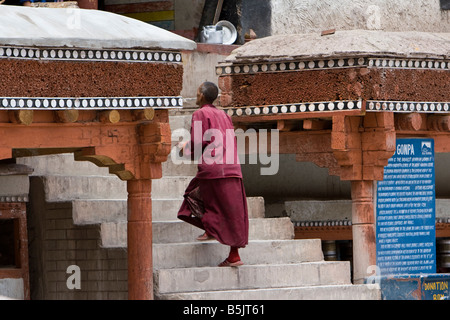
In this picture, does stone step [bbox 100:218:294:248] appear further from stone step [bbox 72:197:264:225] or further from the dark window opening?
the dark window opening

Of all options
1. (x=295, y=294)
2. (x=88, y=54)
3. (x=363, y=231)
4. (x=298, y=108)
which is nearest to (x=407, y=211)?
(x=363, y=231)

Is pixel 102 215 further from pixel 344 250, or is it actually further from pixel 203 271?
pixel 344 250

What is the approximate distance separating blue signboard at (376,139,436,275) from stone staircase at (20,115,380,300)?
0.69 m

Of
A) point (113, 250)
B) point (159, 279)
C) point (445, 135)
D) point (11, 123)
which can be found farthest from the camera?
point (445, 135)

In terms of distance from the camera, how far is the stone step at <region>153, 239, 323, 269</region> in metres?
10.3

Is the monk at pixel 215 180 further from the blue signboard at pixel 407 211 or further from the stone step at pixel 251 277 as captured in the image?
the blue signboard at pixel 407 211

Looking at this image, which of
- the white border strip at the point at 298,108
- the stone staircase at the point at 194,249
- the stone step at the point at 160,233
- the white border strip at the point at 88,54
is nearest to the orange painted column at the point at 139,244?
the stone staircase at the point at 194,249

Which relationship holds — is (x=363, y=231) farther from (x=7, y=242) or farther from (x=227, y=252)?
(x=7, y=242)

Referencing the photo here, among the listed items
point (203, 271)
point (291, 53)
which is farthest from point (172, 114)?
point (203, 271)

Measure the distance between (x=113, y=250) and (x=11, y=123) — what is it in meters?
1.77

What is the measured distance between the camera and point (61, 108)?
9289 mm

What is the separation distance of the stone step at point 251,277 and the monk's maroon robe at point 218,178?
13.4 inches

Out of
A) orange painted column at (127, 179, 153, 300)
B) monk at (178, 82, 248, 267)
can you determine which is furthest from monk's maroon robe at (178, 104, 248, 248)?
orange painted column at (127, 179, 153, 300)

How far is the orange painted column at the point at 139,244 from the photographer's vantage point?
32.0 feet
